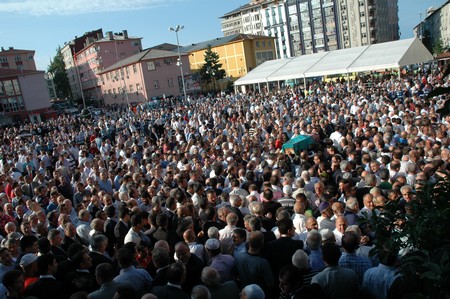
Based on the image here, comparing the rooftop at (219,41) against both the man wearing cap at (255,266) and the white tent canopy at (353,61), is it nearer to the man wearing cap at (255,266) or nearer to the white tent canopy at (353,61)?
the white tent canopy at (353,61)

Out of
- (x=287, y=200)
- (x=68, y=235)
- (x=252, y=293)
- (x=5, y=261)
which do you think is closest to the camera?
(x=252, y=293)

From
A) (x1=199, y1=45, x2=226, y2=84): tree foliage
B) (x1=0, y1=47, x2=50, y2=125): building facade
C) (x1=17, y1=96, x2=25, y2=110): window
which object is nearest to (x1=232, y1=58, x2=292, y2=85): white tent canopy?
(x1=199, y1=45, x2=226, y2=84): tree foliage

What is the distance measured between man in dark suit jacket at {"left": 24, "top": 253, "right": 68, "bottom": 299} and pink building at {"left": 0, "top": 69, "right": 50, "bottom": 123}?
5373 centimetres

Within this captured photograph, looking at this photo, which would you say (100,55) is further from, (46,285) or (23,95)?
(46,285)

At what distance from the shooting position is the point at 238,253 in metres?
4.14

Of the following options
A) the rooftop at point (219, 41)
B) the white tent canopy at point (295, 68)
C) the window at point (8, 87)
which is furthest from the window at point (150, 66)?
the white tent canopy at point (295, 68)

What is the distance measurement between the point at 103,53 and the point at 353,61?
58.9 m

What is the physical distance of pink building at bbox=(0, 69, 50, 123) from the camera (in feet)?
171

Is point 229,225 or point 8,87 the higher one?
point 8,87

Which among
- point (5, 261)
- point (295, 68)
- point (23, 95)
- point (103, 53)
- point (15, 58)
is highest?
point (15, 58)

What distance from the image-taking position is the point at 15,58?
74750mm

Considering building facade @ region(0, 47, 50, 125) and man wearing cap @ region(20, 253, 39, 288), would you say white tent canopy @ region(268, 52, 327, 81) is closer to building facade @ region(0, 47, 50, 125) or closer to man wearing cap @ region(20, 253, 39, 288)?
man wearing cap @ region(20, 253, 39, 288)

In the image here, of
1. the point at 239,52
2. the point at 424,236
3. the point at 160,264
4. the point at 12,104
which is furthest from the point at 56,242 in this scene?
the point at 239,52

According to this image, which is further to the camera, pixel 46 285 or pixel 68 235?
pixel 68 235
